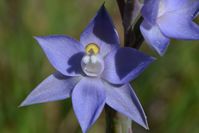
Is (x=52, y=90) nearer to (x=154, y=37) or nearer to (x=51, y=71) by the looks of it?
(x=154, y=37)

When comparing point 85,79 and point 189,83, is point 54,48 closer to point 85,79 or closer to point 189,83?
point 85,79

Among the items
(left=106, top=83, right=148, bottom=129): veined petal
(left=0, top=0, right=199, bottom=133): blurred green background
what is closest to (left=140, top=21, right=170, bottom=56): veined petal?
(left=106, top=83, right=148, bottom=129): veined petal

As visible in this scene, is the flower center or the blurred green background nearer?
the flower center

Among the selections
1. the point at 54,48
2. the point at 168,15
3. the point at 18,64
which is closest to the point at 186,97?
the point at 18,64

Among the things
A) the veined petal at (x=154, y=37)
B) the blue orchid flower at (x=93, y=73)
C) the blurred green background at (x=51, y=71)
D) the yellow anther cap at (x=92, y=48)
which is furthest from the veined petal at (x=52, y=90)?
the blurred green background at (x=51, y=71)

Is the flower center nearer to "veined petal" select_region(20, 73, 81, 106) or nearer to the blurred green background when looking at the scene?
"veined petal" select_region(20, 73, 81, 106)
